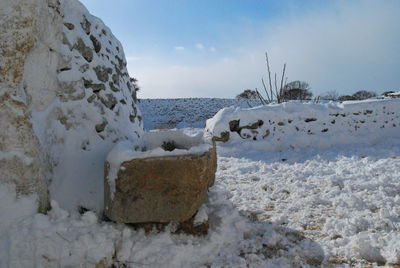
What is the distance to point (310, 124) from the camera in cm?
600

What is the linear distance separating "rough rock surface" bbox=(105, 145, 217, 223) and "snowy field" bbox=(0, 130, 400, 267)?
0.48 feet

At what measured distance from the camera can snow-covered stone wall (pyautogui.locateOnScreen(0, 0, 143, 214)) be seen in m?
1.99

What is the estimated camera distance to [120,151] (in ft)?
7.04

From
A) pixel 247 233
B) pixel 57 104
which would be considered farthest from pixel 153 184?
pixel 57 104

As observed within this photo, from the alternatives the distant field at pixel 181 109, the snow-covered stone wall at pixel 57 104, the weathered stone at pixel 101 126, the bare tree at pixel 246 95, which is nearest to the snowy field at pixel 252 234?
the snow-covered stone wall at pixel 57 104

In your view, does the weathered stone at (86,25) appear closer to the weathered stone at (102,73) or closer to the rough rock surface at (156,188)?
the weathered stone at (102,73)

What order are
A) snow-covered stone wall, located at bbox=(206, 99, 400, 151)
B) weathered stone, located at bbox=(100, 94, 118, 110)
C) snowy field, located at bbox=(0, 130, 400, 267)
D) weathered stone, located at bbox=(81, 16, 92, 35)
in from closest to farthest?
snowy field, located at bbox=(0, 130, 400, 267) → weathered stone, located at bbox=(100, 94, 118, 110) → weathered stone, located at bbox=(81, 16, 92, 35) → snow-covered stone wall, located at bbox=(206, 99, 400, 151)

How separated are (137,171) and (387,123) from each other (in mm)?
5851

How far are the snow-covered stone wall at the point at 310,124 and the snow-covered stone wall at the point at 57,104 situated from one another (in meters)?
3.15

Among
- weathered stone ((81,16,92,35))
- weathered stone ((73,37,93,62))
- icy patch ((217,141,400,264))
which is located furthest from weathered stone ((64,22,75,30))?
icy patch ((217,141,400,264))

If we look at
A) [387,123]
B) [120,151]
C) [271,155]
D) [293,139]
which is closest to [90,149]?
[120,151]

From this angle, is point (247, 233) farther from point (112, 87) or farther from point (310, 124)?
point (310, 124)

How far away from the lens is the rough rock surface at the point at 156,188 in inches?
81.9

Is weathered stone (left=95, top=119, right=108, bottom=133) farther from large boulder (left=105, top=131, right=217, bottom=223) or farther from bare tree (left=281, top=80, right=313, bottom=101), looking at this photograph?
bare tree (left=281, top=80, right=313, bottom=101)
